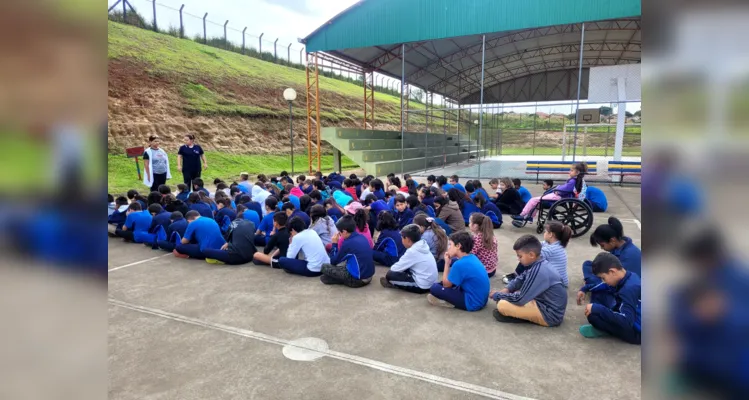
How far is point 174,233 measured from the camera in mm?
5691

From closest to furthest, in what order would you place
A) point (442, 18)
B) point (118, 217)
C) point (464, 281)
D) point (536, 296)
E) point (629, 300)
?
point (629, 300)
point (536, 296)
point (464, 281)
point (118, 217)
point (442, 18)

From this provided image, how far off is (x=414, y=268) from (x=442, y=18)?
401 inches

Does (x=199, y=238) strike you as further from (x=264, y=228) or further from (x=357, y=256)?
(x=357, y=256)

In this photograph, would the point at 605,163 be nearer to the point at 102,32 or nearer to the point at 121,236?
the point at 121,236

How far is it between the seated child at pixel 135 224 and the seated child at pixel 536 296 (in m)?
5.22

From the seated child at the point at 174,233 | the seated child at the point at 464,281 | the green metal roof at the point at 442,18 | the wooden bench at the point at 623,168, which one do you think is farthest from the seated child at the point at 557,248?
the green metal roof at the point at 442,18

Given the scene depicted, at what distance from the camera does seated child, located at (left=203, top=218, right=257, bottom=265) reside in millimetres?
5129

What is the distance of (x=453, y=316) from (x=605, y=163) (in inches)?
390

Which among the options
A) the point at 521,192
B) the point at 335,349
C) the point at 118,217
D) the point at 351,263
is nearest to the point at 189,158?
the point at 118,217

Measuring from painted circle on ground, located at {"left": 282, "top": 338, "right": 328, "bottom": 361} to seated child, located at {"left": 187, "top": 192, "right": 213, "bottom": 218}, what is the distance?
A: 3522mm

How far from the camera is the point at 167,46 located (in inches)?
915

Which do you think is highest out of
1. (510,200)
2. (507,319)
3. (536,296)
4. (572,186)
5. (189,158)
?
(189,158)

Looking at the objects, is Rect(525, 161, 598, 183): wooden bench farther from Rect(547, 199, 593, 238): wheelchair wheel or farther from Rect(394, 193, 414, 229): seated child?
Rect(394, 193, 414, 229): seated child

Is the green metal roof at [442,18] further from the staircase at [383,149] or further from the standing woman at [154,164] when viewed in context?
the standing woman at [154,164]
